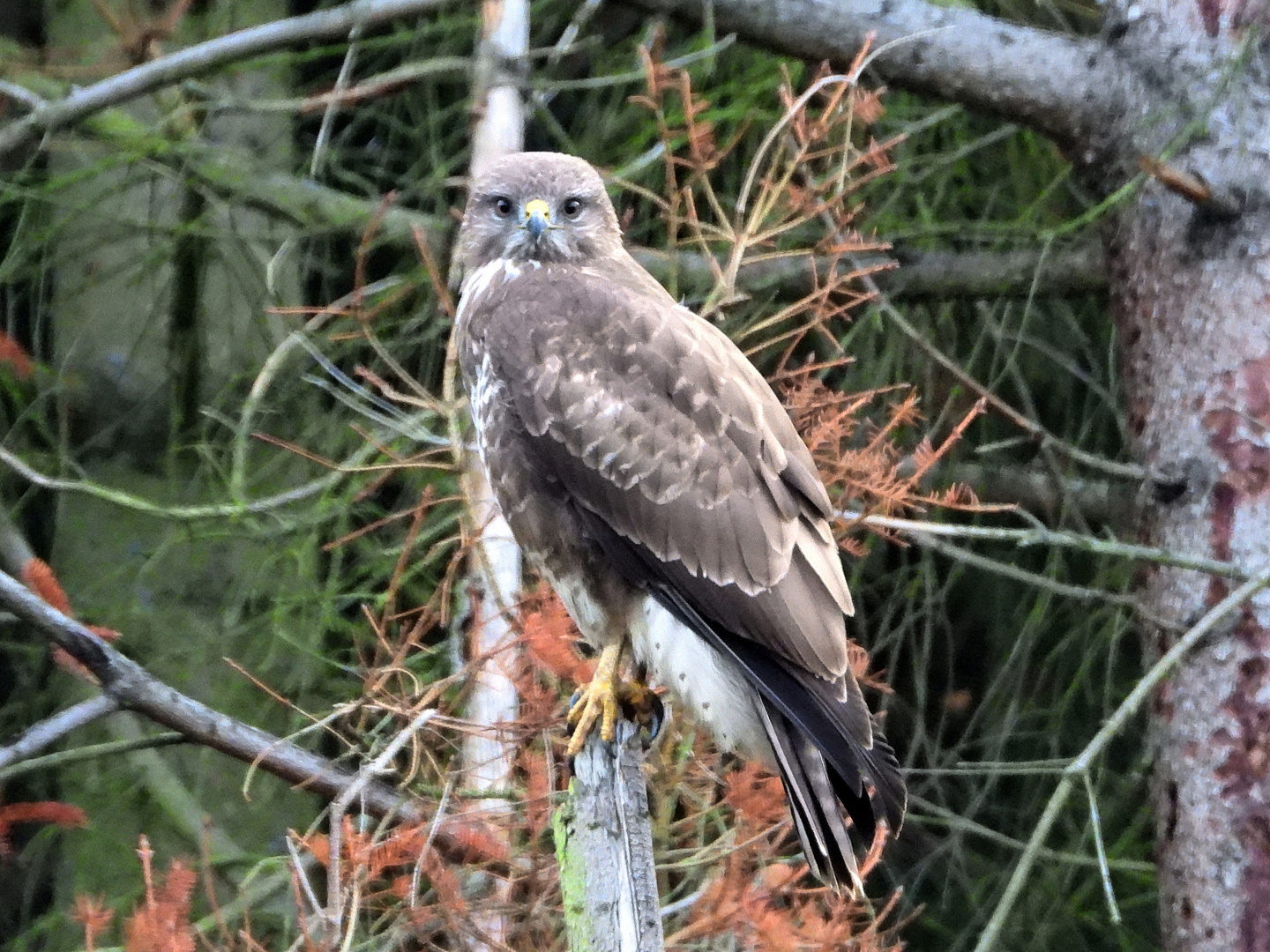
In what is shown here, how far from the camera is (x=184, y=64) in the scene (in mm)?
3264

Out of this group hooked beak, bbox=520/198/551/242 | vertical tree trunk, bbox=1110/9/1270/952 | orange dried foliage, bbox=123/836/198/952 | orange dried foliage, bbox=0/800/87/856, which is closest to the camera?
orange dried foliage, bbox=123/836/198/952

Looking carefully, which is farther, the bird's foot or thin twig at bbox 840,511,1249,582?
the bird's foot

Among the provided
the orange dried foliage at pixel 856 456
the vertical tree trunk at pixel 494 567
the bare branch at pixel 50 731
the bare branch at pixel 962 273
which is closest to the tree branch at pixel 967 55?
the bare branch at pixel 962 273

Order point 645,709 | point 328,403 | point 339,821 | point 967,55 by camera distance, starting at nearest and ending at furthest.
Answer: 1. point 339,821
2. point 645,709
3. point 967,55
4. point 328,403

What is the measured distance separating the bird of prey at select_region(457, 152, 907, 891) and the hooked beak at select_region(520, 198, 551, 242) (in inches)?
7.8

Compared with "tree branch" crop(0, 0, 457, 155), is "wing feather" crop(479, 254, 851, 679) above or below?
below

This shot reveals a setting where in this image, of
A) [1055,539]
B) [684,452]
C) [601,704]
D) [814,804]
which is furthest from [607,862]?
[1055,539]

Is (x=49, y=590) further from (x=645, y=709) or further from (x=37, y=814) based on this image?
(x=645, y=709)

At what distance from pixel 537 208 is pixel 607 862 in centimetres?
136

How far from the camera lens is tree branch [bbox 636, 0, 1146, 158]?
145 inches

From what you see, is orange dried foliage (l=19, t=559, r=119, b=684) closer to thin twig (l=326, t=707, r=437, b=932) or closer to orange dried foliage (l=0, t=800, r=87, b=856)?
orange dried foliage (l=0, t=800, r=87, b=856)

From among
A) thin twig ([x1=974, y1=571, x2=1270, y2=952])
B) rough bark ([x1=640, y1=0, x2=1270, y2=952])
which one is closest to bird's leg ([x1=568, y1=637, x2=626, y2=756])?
thin twig ([x1=974, y1=571, x2=1270, y2=952])

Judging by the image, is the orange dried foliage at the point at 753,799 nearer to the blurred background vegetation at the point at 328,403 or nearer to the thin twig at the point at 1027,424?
the thin twig at the point at 1027,424

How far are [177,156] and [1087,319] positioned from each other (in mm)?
2557
